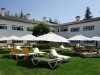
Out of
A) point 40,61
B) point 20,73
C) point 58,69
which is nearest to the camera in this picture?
point 20,73

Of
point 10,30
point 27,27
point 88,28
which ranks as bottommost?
point 10,30

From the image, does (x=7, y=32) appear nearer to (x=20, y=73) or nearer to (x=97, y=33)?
(x=97, y=33)

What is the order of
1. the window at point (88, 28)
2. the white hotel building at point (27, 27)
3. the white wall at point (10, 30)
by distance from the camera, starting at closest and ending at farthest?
1. the white wall at point (10, 30)
2. the white hotel building at point (27, 27)
3. the window at point (88, 28)

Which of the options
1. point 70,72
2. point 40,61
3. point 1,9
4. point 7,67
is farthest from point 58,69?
point 1,9

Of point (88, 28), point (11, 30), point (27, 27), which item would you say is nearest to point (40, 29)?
point (11, 30)

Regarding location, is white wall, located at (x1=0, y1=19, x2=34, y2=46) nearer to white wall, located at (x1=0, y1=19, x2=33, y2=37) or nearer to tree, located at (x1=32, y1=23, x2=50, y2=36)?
white wall, located at (x1=0, y1=19, x2=33, y2=37)

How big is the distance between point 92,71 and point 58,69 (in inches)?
94.1

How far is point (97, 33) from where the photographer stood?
1523 inches

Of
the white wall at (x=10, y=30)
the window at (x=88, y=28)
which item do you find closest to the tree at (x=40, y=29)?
the white wall at (x=10, y=30)

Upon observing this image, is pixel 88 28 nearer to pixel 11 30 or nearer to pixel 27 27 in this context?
pixel 27 27

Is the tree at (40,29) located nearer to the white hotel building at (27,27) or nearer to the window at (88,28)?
the white hotel building at (27,27)

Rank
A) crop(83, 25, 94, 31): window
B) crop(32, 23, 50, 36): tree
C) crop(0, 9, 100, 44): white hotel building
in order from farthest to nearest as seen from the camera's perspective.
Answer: crop(83, 25, 94, 31): window, crop(0, 9, 100, 44): white hotel building, crop(32, 23, 50, 36): tree

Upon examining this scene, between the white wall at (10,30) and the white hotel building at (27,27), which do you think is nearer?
the white wall at (10,30)

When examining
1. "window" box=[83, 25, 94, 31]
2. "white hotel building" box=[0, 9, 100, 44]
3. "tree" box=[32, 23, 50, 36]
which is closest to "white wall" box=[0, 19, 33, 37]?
"white hotel building" box=[0, 9, 100, 44]
